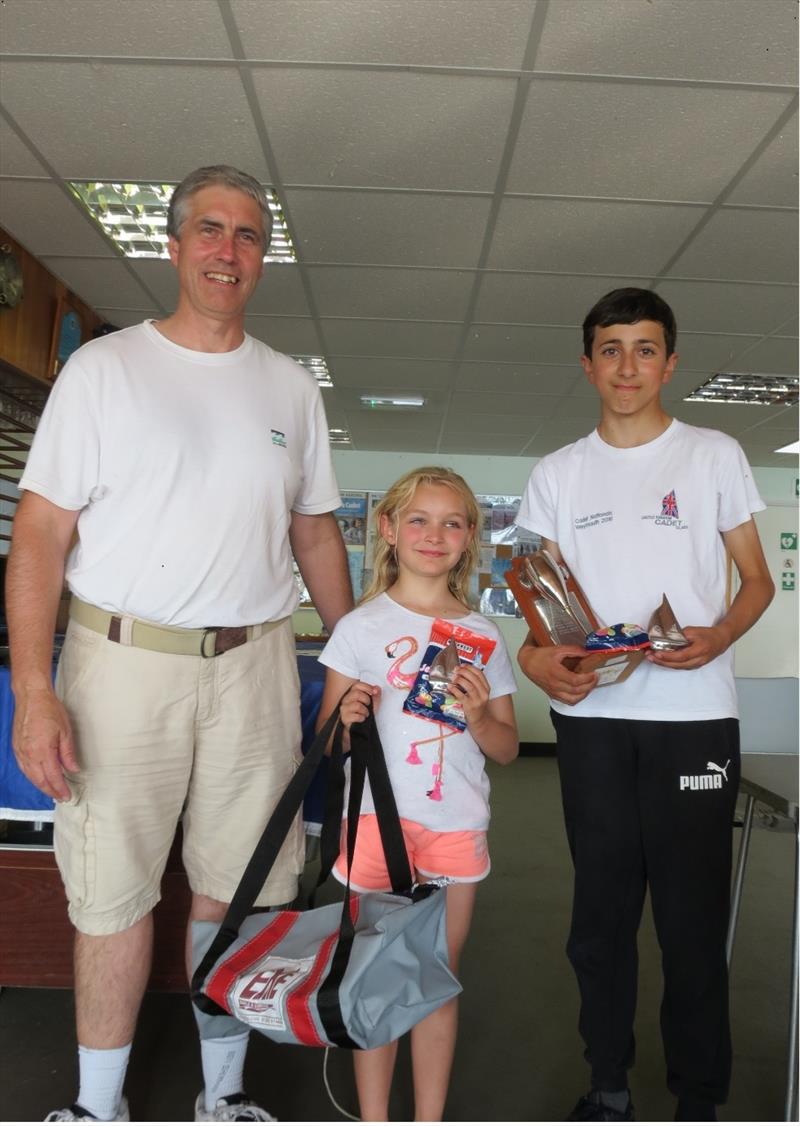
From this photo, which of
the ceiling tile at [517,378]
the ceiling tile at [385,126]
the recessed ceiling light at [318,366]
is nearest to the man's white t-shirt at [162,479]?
the ceiling tile at [385,126]

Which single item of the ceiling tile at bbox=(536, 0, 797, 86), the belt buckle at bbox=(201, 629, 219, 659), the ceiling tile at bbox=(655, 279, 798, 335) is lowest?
the belt buckle at bbox=(201, 629, 219, 659)

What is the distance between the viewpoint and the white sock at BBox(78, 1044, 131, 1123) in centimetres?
128

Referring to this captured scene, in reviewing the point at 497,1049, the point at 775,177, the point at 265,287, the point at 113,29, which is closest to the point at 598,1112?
the point at 497,1049

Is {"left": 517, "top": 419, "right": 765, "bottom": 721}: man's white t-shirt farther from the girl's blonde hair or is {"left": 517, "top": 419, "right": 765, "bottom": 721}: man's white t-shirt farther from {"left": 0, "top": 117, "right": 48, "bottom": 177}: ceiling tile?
{"left": 0, "top": 117, "right": 48, "bottom": 177}: ceiling tile

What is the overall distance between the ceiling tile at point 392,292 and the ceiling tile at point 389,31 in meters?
1.40

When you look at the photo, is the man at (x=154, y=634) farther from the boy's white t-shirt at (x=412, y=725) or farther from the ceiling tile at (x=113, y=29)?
the ceiling tile at (x=113, y=29)

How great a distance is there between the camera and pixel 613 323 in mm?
1467

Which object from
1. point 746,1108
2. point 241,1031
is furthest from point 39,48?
point 746,1108

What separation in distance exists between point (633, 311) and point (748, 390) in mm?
4389

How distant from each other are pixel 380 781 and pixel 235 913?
11.5 inches

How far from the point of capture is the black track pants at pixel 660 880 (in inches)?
51.4

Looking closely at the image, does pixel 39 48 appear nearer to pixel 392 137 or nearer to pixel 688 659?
pixel 392 137

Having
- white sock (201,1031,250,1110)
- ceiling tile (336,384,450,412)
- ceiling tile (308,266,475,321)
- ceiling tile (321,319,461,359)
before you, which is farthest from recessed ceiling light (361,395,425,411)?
white sock (201,1031,250,1110)

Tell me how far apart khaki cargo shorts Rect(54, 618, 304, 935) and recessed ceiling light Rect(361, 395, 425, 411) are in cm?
443
